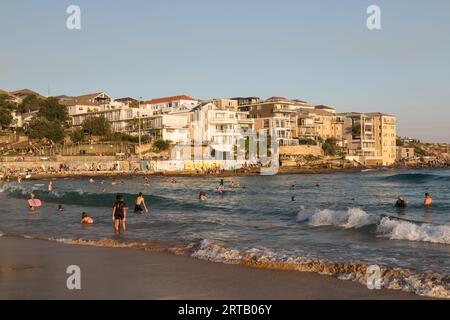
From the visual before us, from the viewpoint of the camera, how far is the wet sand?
7948 mm

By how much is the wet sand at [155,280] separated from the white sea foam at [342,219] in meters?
8.43

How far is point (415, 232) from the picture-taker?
14.9 metres

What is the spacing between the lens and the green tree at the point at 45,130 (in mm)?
76338

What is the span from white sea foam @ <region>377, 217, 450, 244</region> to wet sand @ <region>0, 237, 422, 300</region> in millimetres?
6283

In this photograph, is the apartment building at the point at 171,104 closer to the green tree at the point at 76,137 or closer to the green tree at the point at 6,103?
the green tree at the point at 76,137

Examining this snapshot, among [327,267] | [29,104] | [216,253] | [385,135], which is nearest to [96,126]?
[29,104]

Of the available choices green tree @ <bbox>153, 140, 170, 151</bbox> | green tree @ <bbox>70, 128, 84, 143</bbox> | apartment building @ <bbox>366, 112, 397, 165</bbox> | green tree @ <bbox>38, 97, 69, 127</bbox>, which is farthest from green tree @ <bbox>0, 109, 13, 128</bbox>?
apartment building @ <bbox>366, 112, 397, 165</bbox>

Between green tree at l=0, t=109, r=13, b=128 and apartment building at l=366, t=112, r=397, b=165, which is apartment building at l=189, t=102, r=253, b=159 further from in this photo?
apartment building at l=366, t=112, r=397, b=165

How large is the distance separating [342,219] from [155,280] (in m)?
11.6

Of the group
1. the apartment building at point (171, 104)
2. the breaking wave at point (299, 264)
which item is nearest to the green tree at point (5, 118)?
the apartment building at point (171, 104)

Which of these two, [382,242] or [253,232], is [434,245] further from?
[253,232]

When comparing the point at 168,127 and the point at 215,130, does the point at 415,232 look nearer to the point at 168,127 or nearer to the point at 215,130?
the point at 168,127

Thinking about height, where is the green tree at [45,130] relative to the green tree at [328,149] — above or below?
above
